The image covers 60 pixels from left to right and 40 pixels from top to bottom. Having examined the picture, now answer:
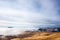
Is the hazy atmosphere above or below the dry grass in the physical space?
above

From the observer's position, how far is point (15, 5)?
5.05 ft

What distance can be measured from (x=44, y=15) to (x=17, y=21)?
1.34ft

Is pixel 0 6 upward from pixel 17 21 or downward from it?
upward

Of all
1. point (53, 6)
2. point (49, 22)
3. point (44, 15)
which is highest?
point (53, 6)

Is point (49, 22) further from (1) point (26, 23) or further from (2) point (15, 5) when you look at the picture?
(2) point (15, 5)

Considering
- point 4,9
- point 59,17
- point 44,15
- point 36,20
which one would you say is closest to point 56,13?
point 59,17

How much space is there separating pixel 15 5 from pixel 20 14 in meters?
0.15

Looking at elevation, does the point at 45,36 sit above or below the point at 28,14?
below

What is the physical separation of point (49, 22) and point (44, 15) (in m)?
0.13

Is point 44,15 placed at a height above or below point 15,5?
below

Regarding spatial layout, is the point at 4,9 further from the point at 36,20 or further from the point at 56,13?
the point at 56,13

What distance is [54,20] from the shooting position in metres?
1.57

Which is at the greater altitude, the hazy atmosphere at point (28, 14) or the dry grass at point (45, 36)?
the hazy atmosphere at point (28, 14)

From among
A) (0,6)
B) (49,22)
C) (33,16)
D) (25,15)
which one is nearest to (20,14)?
(25,15)
